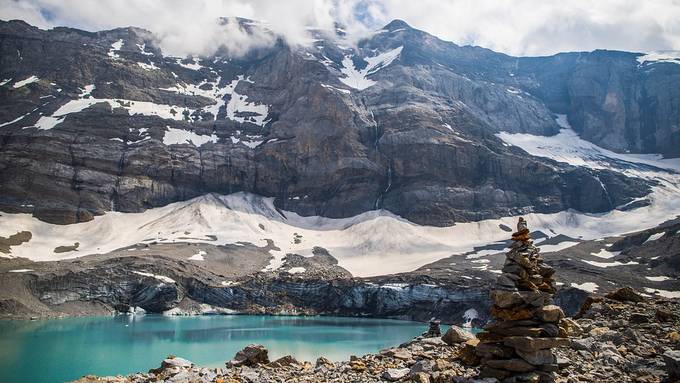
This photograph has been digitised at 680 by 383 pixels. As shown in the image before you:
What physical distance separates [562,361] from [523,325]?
9.99ft

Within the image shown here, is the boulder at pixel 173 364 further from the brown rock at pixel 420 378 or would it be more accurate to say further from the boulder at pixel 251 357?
the brown rock at pixel 420 378

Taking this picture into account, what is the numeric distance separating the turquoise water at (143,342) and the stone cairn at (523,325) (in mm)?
26297

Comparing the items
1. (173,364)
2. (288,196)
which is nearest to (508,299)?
(173,364)

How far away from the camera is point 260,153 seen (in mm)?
175500

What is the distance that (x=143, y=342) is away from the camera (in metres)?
51.5

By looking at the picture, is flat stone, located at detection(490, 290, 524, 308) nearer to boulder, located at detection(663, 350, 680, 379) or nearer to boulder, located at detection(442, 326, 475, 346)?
boulder, located at detection(663, 350, 680, 379)

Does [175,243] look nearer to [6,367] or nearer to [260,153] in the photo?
[260,153]

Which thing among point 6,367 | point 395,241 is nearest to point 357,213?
point 395,241

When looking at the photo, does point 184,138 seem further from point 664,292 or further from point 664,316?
point 664,316

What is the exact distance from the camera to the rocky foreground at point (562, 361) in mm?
14300

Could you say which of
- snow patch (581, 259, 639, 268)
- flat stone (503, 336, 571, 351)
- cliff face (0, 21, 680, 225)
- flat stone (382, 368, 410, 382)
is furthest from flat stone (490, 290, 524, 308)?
cliff face (0, 21, 680, 225)

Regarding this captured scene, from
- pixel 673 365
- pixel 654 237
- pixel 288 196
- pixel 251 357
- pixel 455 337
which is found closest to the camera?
pixel 673 365

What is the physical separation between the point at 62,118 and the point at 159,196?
3759 centimetres

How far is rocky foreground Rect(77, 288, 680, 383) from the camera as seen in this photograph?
14.3 m
